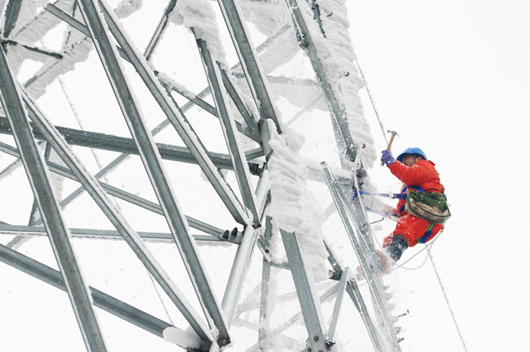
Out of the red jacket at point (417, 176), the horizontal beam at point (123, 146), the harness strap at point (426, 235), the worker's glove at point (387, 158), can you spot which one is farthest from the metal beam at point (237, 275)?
the harness strap at point (426, 235)

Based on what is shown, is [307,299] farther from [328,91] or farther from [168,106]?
[328,91]

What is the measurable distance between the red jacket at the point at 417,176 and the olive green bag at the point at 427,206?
10 cm

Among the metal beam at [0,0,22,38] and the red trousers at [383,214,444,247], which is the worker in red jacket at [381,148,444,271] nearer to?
the red trousers at [383,214,444,247]

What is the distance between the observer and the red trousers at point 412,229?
7246mm

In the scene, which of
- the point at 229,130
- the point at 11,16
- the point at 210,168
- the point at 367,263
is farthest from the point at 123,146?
the point at 367,263

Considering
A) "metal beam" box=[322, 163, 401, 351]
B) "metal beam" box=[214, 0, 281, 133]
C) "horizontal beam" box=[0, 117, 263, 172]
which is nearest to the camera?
"metal beam" box=[214, 0, 281, 133]

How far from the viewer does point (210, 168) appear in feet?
12.7

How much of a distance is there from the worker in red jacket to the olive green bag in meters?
0.12

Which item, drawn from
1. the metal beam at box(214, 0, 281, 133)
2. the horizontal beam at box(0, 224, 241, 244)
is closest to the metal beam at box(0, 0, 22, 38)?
the horizontal beam at box(0, 224, 241, 244)

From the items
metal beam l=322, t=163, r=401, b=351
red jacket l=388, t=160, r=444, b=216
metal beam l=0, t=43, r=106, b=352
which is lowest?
metal beam l=0, t=43, r=106, b=352

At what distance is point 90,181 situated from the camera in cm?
339

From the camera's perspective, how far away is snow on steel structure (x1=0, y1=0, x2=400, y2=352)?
10.9 feet

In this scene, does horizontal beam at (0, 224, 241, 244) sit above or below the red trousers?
below

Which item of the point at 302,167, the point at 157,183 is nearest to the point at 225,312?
the point at 157,183
